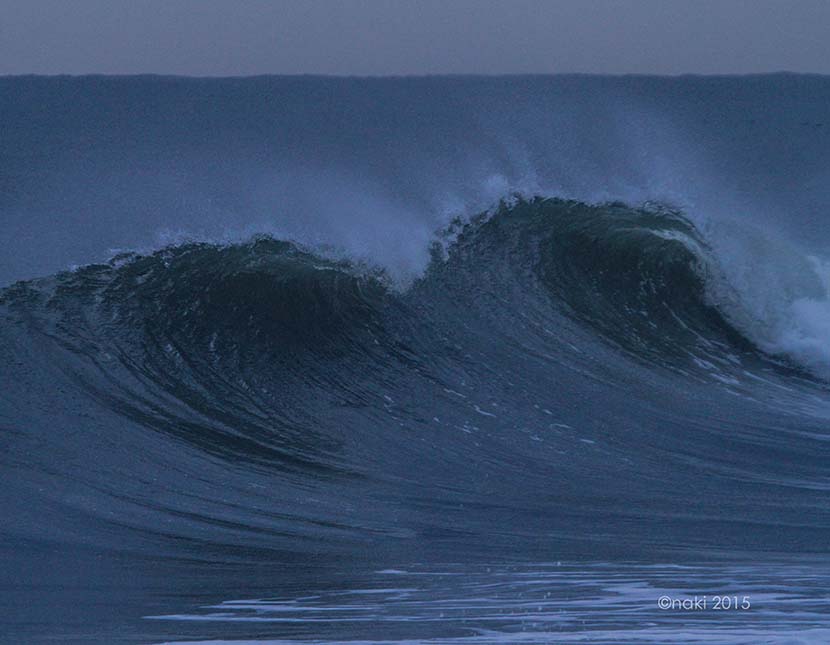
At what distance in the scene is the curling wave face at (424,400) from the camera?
5.35 m

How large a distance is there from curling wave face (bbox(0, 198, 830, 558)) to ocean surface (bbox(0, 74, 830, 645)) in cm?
3

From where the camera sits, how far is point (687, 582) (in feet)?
14.0

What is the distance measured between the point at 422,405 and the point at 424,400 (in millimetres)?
88

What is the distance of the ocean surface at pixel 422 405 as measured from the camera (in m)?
4.22

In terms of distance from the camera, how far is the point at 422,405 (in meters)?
7.31

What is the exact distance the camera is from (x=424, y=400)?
7.39 m

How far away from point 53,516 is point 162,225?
277 inches

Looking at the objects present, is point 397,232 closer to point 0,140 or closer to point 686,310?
point 686,310

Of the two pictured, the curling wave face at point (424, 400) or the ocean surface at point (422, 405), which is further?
the curling wave face at point (424, 400)

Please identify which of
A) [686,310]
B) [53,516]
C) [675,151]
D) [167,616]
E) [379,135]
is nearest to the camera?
[167,616]

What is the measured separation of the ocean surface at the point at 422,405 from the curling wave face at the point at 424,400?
1.1 inches

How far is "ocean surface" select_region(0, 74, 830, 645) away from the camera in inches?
166

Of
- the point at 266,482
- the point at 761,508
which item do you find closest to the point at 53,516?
the point at 266,482

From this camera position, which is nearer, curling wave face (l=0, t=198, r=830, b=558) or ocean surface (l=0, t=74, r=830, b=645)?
ocean surface (l=0, t=74, r=830, b=645)
